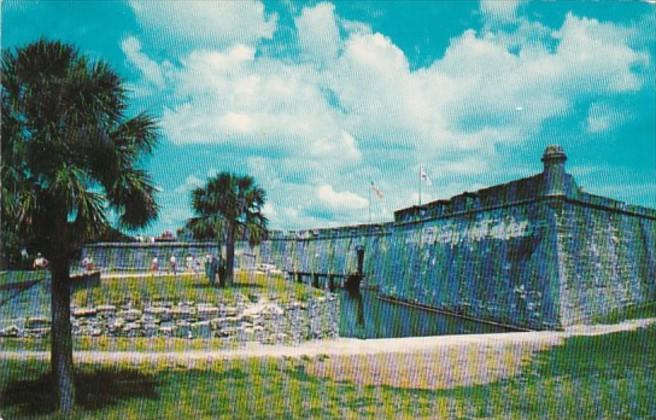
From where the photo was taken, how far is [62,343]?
6934mm

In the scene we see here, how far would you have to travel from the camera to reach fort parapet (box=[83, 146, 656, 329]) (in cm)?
1713

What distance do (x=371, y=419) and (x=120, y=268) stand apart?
38.6m

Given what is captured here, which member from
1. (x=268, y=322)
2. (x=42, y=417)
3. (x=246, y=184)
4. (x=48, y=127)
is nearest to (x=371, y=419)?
(x=42, y=417)

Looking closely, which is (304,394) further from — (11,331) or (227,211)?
(227,211)

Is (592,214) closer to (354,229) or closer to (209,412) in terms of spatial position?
(209,412)

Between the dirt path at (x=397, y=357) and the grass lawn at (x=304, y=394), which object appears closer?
the grass lawn at (x=304, y=394)

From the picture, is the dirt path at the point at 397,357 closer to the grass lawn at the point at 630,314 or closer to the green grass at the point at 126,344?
the green grass at the point at 126,344

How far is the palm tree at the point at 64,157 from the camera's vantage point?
241 inches

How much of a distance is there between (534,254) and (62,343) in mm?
15147

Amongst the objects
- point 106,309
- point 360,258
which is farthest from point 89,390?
point 360,258

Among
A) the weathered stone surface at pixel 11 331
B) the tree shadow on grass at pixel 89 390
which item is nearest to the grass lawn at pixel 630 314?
the tree shadow on grass at pixel 89 390

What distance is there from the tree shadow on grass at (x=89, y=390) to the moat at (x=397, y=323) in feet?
36.4

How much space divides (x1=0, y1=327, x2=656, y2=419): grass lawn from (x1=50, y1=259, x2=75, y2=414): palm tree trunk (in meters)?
0.26

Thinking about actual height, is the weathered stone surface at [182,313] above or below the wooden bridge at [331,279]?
above
